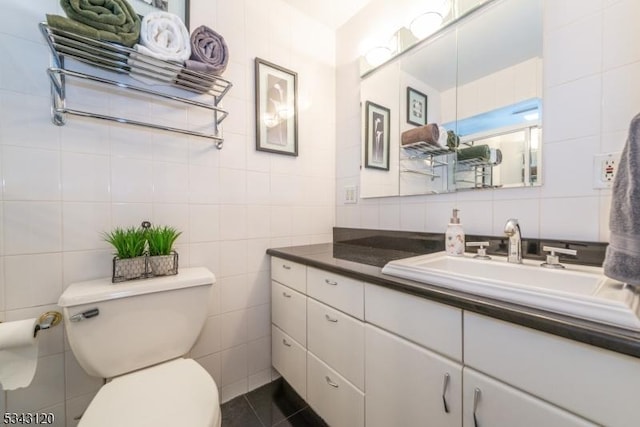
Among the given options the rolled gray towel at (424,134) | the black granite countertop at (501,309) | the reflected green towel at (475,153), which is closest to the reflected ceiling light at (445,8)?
the rolled gray towel at (424,134)

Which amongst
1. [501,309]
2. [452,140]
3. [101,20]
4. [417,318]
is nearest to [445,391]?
[417,318]

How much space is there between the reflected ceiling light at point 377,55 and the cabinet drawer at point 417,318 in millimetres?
1336

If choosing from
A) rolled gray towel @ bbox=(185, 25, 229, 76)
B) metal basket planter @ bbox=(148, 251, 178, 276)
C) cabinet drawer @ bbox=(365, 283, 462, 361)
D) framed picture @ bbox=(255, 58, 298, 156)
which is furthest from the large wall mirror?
metal basket planter @ bbox=(148, 251, 178, 276)

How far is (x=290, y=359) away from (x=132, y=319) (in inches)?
29.7

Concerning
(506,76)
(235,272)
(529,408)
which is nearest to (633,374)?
(529,408)

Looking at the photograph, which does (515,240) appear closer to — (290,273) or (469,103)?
(469,103)

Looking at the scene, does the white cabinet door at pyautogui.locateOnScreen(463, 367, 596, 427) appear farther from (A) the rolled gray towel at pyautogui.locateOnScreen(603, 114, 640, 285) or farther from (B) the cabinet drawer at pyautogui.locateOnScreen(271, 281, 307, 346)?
(B) the cabinet drawer at pyautogui.locateOnScreen(271, 281, 307, 346)

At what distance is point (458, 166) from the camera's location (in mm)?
1220

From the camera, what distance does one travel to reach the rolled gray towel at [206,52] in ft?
3.63

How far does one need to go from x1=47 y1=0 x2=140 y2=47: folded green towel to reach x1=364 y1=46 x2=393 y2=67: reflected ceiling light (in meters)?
1.18

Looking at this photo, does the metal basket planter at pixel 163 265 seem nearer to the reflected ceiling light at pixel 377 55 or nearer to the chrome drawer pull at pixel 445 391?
the chrome drawer pull at pixel 445 391

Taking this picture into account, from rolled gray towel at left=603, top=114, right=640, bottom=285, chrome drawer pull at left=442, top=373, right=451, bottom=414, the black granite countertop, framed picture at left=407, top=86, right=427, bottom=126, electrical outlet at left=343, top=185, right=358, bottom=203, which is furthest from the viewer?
electrical outlet at left=343, top=185, right=358, bottom=203

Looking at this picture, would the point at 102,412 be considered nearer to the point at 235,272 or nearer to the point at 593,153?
the point at 235,272

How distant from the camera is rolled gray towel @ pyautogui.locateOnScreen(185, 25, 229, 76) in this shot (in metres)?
1.11
